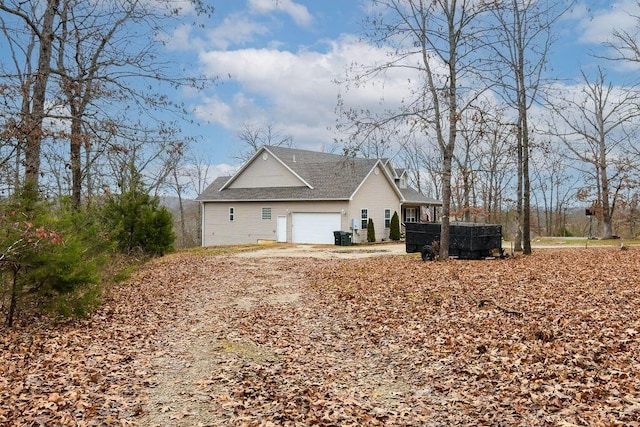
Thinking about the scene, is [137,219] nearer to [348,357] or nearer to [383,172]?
[348,357]

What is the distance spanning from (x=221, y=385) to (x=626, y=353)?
199 inches

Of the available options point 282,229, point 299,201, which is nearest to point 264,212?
point 282,229

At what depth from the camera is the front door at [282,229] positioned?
3041cm

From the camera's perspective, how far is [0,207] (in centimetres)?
796

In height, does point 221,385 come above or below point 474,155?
below

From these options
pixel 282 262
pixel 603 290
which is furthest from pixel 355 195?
pixel 603 290

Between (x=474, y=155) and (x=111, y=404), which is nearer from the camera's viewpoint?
(x=111, y=404)

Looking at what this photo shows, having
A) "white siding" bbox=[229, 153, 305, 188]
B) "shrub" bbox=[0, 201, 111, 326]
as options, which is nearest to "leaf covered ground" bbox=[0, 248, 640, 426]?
"shrub" bbox=[0, 201, 111, 326]

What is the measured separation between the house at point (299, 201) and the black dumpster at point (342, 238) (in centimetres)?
78

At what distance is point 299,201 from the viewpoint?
2972 cm

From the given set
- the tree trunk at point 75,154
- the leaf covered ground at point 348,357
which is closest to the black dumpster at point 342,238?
the tree trunk at point 75,154

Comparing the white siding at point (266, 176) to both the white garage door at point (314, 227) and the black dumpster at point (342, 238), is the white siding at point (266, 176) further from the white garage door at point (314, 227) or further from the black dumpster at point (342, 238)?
the black dumpster at point (342, 238)

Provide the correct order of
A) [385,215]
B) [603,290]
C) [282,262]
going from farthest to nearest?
1. [385,215]
2. [282,262]
3. [603,290]

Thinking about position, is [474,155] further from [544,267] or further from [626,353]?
[626,353]
